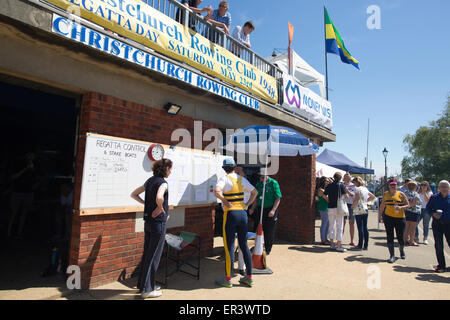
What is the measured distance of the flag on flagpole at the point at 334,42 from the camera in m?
11.9

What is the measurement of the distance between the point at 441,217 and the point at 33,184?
9.26 metres

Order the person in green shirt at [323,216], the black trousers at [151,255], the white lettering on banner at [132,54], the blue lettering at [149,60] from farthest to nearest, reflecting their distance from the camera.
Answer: the person in green shirt at [323,216], the blue lettering at [149,60], the black trousers at [151,255], the white lettering on banner at [132,54]

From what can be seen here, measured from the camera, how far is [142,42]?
4070 millimetres

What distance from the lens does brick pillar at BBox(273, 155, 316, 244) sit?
24.8ft

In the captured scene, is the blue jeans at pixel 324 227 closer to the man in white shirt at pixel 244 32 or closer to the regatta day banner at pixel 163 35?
the regatta day banner at pixel 163 35

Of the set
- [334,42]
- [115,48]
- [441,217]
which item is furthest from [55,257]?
[334,42]

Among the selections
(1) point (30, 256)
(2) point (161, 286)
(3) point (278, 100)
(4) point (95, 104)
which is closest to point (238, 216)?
(2) point (161, 286)

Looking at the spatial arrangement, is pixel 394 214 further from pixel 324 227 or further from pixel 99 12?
pixel 99 12

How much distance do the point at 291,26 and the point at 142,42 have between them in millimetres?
8308

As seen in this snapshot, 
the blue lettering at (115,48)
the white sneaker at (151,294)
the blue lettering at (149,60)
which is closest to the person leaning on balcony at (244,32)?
the blue lettering at (149,60)

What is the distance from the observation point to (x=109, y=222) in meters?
4.01

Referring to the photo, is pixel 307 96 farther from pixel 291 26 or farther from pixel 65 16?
pixel 65 16

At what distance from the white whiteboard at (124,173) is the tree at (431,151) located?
39.8m

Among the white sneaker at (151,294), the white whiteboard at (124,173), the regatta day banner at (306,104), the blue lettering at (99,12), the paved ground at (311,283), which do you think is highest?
the regatta day banner at (306,104)
